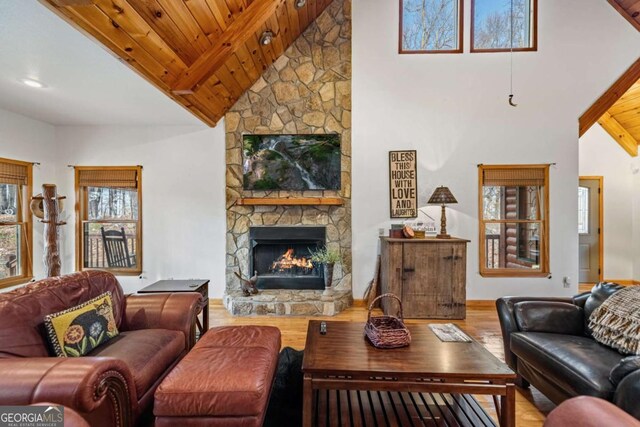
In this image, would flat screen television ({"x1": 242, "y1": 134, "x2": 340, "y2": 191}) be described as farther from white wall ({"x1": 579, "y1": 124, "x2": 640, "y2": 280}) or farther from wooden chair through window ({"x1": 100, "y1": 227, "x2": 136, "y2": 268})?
white wall ({"x1": 579, "y1": 124, "x2": 640, "y2": 280})

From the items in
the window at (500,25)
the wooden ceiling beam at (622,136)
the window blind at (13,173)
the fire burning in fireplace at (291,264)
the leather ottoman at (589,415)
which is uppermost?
the window at (500,25)

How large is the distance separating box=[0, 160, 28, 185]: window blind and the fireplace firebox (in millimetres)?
3052

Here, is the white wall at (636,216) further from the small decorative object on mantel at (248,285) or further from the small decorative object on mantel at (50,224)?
the small decorative object on mantel at (50,224)

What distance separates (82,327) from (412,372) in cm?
201

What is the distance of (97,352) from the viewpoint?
6.18 feet

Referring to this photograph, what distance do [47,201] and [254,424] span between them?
12.4 feet

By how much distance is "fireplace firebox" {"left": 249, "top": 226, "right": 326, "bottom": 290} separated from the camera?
436cm

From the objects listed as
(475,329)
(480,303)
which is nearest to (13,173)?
(475,329)

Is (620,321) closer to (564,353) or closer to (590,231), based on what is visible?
(564,353)

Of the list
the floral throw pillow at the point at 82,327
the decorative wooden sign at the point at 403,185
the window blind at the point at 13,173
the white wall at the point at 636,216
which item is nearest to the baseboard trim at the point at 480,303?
the decorative wooden sign at the point at 403,185

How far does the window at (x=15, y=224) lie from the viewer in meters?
3.80

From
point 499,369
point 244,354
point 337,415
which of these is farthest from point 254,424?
point 499,369

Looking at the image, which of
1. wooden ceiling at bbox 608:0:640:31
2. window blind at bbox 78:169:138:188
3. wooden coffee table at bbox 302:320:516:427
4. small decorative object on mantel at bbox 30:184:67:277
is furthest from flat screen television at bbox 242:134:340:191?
wooden ceiling at bbox 608:0:640:31

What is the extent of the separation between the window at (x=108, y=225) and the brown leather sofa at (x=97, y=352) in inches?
92.5
